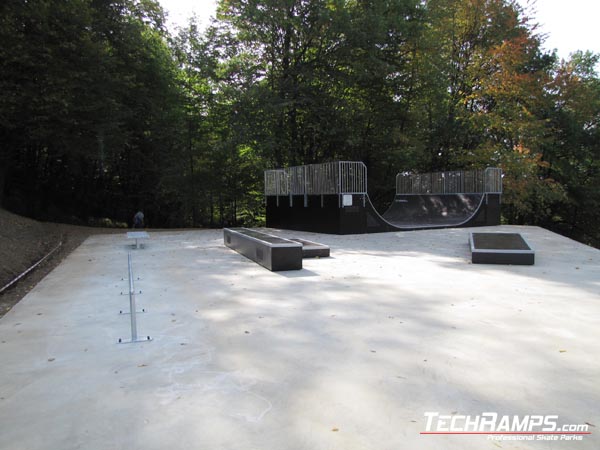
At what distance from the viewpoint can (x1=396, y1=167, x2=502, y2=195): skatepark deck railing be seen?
1725 centimetres

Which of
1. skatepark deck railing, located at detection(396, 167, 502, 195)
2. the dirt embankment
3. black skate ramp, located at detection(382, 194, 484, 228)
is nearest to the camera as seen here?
the dirt embankment

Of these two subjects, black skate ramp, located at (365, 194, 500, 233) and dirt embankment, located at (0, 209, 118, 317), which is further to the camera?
black skate ramp, located at (365, 194, 500, 233)

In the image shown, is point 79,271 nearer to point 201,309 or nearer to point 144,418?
point 201,309

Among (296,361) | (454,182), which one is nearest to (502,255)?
(296,361)

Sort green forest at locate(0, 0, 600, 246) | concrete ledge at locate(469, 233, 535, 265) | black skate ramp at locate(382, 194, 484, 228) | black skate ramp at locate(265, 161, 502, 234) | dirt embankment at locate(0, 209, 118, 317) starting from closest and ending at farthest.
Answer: dirt embankment at locate(0, 209, 118, 317), concrete ledge at locate(469, 233, 535, 265), black skate ramp at locate(265, 161, 502, 234), green forest at locate(0, 0, 600, 246), black skate ramp at locate(382, 194, 484, 228)

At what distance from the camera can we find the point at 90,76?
1515 centimetres

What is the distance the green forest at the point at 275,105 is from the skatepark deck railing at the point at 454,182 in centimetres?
119

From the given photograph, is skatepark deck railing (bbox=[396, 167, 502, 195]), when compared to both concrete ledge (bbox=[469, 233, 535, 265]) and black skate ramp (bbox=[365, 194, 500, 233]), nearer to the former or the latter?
black skate ramp (bbox=[365, 194, 500, 233])

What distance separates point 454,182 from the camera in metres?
18.4

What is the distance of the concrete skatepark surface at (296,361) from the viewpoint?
2.24 meters

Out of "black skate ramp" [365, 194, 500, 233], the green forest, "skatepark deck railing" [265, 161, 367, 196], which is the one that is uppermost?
the green forest

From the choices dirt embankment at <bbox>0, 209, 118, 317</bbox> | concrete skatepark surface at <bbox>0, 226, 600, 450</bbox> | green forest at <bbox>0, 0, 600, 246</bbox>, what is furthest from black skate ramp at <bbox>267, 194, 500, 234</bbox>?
concrete skatepark surface at <bbox>0, 226, 600, 450</bbox>

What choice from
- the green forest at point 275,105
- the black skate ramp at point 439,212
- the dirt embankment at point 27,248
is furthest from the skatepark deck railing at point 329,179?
the dirt embankment at point 27,248

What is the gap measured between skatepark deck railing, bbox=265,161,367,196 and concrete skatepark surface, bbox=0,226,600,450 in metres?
7.39
